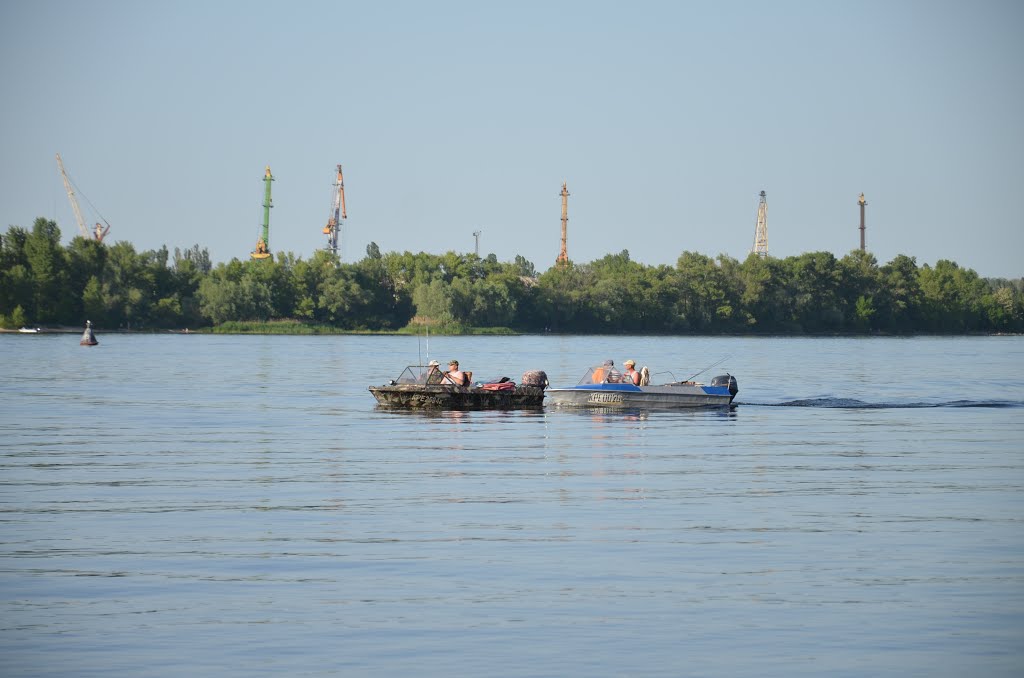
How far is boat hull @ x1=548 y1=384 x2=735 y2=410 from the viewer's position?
147ft

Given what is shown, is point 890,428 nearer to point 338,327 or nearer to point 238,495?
point 238,495

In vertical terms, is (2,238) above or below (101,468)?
above

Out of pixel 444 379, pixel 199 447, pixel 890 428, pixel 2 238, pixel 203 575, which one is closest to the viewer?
pixel 203 575

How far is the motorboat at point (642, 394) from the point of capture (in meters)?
44.8

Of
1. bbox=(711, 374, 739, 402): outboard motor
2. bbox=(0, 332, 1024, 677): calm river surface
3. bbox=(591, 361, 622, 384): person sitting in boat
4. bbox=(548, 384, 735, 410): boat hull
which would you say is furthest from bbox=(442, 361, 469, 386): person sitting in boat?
bbox=(711, 374, 739, 402): outboard motor

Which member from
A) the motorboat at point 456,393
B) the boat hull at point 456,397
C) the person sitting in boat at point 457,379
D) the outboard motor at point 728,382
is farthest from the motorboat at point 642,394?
the person sitting in boat at point 457,379

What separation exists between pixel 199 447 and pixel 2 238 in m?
156

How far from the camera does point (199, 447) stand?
33.8m

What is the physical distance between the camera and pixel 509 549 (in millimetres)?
19312

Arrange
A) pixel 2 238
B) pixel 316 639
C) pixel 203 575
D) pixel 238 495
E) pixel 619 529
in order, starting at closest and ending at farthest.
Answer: pixel 316 639, pixel 203 575, pixel 619 529, pixel 238 495, pixel 2 238

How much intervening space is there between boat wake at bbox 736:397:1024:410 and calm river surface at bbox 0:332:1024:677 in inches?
396

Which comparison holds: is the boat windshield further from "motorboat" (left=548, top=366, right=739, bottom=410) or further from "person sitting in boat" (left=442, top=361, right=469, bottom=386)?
"motorboat" (left=548, top=366, right=739, bottom=410)

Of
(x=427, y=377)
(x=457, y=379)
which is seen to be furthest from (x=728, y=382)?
(x=427, y=377)

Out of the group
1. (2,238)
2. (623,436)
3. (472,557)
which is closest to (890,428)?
(623,436)
